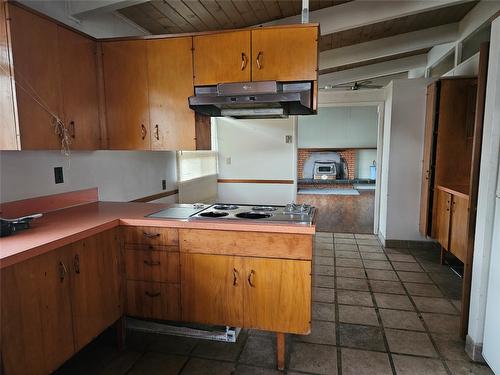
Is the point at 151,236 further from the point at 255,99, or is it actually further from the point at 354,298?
the point at 354,298

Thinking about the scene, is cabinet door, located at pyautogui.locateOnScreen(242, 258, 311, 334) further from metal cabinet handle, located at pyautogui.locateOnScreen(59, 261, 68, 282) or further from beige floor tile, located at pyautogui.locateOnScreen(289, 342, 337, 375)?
metal cabinet handle, located at pyautogui.locateOnScreen(59, 261, 68, 282)

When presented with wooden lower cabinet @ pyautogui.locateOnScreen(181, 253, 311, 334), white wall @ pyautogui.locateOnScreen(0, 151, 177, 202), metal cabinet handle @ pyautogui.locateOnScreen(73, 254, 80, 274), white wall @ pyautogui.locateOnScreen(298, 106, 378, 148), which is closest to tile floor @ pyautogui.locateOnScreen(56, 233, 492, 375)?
wooden lower cabinet @ pyautogui.locateOnScreen(181, 253, 311, 334)

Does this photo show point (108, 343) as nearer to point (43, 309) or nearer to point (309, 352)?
point (43, 309)

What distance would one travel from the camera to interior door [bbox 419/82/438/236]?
3465 mm

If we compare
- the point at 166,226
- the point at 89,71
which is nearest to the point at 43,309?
the point at 166,226

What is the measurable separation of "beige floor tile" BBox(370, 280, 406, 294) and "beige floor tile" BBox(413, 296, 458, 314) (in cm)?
17

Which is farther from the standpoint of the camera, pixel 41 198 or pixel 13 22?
pixel 41 198

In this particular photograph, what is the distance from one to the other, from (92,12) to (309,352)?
2751 millimetres

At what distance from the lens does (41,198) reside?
2.05m

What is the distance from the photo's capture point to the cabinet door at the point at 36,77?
1.67 meters

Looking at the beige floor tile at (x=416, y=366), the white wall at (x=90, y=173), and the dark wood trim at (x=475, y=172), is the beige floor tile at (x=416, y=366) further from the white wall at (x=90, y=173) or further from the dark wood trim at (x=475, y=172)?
the white wall at (x=90, y=173)

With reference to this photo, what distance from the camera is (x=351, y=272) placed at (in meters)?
3.23

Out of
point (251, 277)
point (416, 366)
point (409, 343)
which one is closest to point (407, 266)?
point (409, 343)

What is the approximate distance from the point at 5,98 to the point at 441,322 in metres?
3.13
